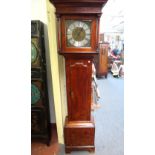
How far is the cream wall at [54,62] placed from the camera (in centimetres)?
201

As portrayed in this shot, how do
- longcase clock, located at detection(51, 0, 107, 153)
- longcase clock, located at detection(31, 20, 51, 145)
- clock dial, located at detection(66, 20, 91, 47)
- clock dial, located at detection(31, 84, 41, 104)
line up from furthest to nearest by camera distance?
clock dial, located at detection(31, 84, 41, 104), longcase clock, located at detection(31, 20, 51, 145), clock dial, located at detection(66, 20, 91, 47), longcase clock, located at detection(51, 0, 107, 153)

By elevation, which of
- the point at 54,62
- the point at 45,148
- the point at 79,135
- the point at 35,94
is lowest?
the point at 45,148

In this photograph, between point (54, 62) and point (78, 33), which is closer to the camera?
point (78, 33)

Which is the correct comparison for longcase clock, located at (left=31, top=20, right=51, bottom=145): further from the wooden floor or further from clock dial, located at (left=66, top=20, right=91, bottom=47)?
clock dial, located at (left=66, top=20, right=91, bottom=47)

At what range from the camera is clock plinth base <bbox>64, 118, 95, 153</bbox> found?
80.9 inches

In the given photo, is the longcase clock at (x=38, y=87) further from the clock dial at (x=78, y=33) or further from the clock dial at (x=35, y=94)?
the clock dial at (x=78, y=33)

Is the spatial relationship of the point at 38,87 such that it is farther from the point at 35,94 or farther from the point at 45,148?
the point at 45,148

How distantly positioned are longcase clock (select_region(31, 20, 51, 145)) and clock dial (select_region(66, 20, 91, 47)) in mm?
390

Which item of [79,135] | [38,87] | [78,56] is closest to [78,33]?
[78,56]

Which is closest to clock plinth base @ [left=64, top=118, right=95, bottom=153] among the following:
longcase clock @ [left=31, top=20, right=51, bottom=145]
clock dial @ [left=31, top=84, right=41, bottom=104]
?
longcase clock @ [left=31, top=20, right=51, bottom=145]

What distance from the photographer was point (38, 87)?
7.01 feet

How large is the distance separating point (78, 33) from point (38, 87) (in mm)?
811

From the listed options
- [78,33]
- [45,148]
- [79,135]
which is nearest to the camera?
[78,33]
